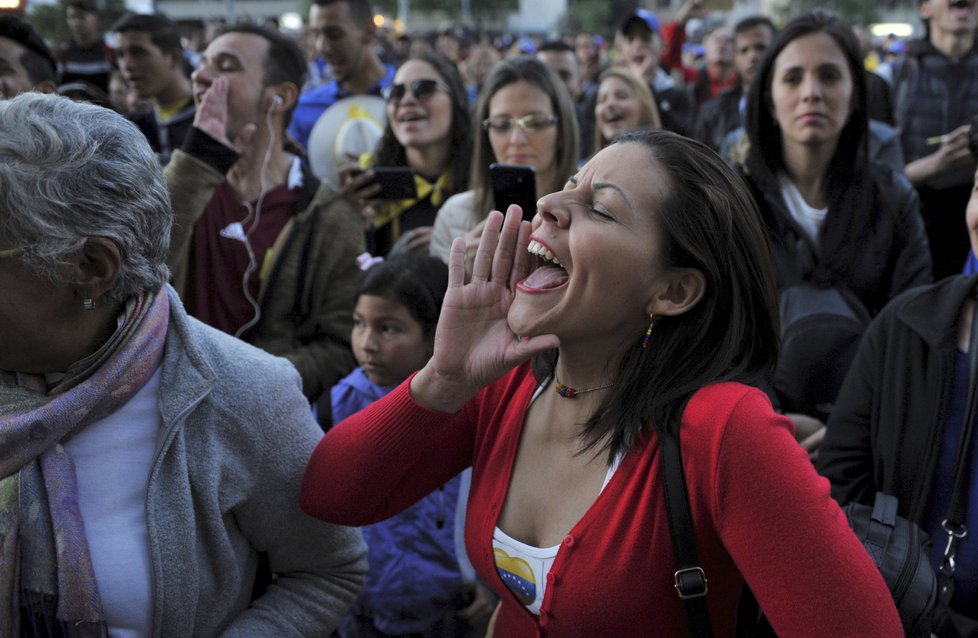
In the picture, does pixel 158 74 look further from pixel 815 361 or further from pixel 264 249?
pixel 815 361

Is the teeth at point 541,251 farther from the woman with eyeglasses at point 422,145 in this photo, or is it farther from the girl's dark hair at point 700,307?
the woman with eyeglasses at point 422,145

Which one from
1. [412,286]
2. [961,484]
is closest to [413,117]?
[412,286]

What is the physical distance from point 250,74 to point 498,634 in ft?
8.59

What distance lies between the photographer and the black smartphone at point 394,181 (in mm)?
3666


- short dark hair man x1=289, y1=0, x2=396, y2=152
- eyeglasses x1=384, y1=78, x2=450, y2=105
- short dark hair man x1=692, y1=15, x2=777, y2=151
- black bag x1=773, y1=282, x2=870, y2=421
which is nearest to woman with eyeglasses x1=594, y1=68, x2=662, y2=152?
eyeglasses x1=384, y1=78, x2=450, y2=105

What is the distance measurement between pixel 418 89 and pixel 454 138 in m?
0.30

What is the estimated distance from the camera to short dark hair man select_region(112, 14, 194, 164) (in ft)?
16.5

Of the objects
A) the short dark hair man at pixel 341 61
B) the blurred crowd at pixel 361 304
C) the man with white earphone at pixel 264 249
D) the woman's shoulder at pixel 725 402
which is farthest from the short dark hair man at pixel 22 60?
the woman's shoulder at pixel 725 402

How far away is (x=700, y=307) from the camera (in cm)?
179

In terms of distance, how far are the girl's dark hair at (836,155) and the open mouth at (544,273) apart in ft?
5.71

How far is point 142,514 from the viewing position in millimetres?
1745

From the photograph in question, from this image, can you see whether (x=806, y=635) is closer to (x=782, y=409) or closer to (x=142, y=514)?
(x=142, y=514)

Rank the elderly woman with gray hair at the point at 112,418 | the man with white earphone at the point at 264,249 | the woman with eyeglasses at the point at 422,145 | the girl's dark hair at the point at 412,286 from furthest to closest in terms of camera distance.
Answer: the woman with eyeglasses at the point at 422,145, the man with white earphone at the point at 264,249, the girl's dark hair at the point at 412,286, the elderly woman with gray hair at the point at 112,418

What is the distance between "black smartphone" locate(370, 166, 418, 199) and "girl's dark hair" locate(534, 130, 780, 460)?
2.02 m
